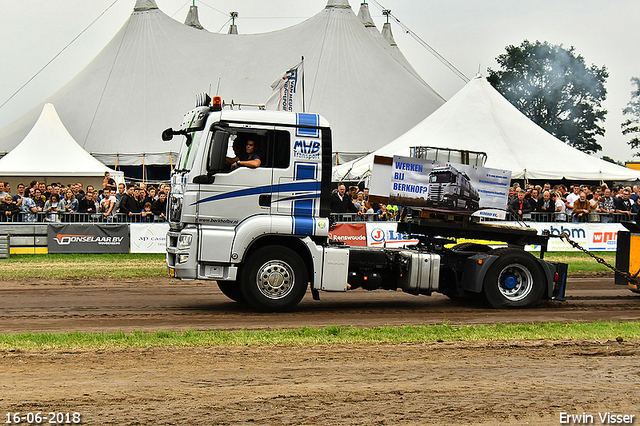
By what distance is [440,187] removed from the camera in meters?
11.9

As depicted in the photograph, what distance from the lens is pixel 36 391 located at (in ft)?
21.1

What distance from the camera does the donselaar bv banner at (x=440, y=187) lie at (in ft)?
38.9

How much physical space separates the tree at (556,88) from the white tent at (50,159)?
187ft

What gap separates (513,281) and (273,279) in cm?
403

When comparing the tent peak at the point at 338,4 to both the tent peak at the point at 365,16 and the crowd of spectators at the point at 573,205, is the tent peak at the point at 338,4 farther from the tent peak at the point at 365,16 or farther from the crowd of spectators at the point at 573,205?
the crowd of spectators at the point at 573,205

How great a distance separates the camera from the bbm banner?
21.4 m

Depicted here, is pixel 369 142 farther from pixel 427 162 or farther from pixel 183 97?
pixel 427 162

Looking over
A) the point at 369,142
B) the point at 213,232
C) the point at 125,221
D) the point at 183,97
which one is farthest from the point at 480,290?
the point at 183,97

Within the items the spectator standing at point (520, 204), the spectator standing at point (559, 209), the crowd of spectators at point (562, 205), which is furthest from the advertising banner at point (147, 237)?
the spectator standing at point (559, 209)

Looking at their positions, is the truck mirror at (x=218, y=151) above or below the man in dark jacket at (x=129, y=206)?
above

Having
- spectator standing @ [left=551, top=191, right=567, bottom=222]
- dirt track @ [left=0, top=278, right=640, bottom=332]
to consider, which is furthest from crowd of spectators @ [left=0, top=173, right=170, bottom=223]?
spectator standing @ [left=551, top=191, right=567, bottom=222]

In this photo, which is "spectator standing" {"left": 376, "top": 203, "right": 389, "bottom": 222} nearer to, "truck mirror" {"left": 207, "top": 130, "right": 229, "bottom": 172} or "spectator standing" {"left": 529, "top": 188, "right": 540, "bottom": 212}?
"spectator standing" {"left": 529, "top": 188, "right": 540, "bottom": 212}

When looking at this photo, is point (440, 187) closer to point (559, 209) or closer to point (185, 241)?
point (185, 241)

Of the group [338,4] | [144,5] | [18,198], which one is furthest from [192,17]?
[18,198]
